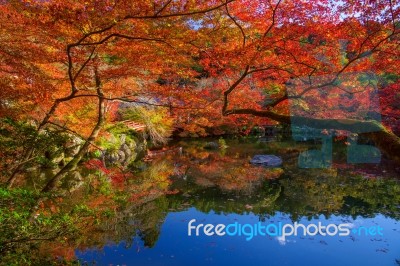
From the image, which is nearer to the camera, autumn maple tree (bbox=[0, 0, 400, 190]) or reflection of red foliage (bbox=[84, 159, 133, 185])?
autumn maple tree (bbox=[0, 0, 400, 190])

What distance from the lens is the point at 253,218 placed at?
25.6ft

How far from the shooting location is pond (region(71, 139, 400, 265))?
5.82 meters

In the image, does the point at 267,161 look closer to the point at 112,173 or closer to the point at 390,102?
the point at 390,102

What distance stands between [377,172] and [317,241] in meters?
7.46

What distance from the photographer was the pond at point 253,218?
19.1 ft

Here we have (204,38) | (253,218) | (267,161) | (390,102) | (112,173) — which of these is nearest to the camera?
(204,38)

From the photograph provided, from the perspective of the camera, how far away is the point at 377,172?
12.2m

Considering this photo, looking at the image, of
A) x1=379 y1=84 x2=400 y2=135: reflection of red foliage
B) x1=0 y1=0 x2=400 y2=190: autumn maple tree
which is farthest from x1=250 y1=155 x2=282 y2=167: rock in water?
x1=0 y1=0 x2=400 y2=190: autumn maple tree

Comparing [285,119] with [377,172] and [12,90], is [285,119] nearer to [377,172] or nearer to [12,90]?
[12,90]

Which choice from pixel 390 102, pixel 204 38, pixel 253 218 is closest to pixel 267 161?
pixel 390 102

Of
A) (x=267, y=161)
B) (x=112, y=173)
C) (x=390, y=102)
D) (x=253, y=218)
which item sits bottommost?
(x=253, y=218)

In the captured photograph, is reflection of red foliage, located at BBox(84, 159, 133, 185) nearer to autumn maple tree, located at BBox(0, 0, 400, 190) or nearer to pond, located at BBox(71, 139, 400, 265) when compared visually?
pond, located at BBox(71, 139, 400, 265)

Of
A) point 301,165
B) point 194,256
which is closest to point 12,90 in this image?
point 194,256

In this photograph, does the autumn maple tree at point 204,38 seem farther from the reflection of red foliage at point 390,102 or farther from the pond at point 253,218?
the reflection of red foliage at point 390,102
